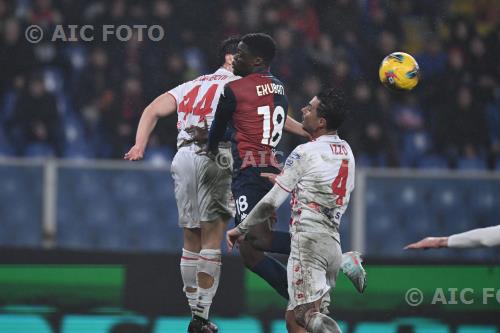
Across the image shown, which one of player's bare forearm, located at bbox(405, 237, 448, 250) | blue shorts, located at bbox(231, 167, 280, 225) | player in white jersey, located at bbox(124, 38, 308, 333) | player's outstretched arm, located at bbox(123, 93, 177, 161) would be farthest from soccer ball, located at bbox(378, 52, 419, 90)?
player's bare forearm, located at bbox(405, 237, 448, 250)

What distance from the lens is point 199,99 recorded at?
28.6 feet

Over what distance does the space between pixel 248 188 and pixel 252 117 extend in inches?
20.2

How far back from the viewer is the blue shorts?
26.9 feet

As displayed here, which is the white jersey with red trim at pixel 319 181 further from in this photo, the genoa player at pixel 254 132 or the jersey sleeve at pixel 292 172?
the genoa player at pixel 254 132

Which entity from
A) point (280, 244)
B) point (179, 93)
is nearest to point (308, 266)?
point (280, 244)

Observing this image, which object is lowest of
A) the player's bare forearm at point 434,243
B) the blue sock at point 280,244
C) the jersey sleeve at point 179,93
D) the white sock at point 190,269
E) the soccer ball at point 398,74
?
the white sock at point 190,269

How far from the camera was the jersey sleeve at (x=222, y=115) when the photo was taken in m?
8.19

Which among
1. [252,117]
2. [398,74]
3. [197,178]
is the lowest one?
[197,178]

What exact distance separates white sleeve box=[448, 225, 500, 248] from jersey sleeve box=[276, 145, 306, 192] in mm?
1206

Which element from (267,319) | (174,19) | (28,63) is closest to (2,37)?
(28,63)

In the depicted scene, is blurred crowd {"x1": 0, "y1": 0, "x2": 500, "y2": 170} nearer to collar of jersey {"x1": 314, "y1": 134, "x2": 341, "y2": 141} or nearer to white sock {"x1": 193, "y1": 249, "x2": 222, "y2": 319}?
white sock {"x1": 193, "y1": 249, "x2": 222, "y2": 319}

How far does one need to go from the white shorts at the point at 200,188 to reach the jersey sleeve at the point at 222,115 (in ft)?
1.22

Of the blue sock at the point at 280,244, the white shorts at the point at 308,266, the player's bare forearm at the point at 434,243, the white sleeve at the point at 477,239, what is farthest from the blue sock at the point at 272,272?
the white sleeve at the point at 477,239

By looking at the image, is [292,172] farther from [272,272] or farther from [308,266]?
[272,272]
